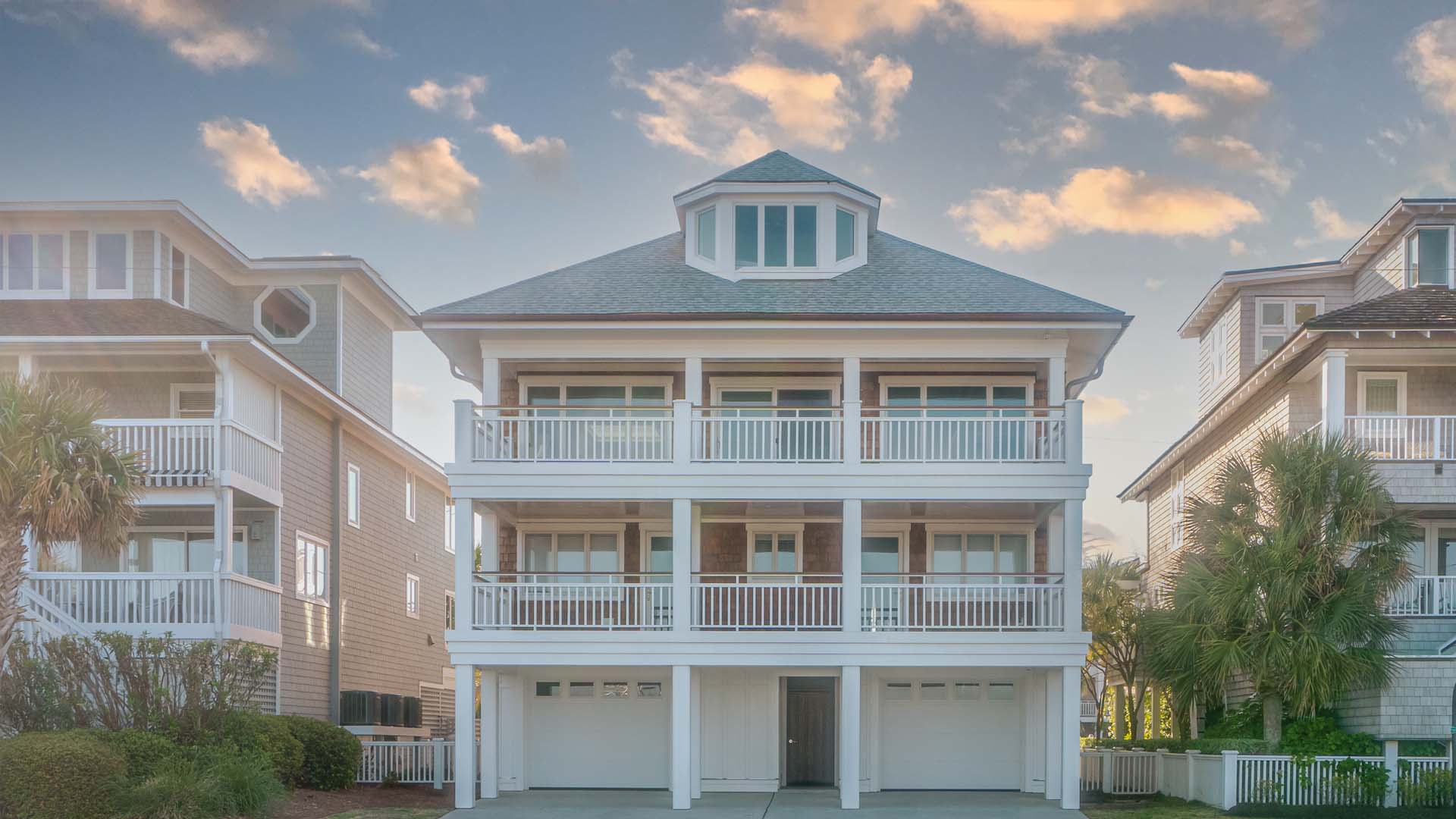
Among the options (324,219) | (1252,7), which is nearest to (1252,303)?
(1252,7)

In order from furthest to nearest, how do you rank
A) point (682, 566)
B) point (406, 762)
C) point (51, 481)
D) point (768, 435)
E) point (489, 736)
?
point (406, 762)
point (768, 435)
point (489, 736)
point (682, 566)
point (51, 481)

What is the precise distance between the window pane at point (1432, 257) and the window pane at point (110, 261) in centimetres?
2521

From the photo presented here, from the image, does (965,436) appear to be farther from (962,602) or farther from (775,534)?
(775,534)

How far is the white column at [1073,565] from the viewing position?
21.9m

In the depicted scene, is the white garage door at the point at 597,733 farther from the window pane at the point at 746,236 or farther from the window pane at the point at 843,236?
the window pane at the point at 843,236

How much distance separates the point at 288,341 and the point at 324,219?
2.98 meters

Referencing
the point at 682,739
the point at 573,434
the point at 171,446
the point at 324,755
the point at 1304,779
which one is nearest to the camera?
the point at 1304,779

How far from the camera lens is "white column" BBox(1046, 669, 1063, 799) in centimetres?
2208

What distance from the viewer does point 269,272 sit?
29.5 metres

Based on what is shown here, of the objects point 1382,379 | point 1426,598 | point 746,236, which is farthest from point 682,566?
point 1382,379

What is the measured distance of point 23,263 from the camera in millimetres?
26766

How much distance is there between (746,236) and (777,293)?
1.84 m

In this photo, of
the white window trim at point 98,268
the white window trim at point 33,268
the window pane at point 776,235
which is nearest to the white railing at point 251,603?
the white window trim at point 98,268

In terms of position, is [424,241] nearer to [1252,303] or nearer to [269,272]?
[269,272]
